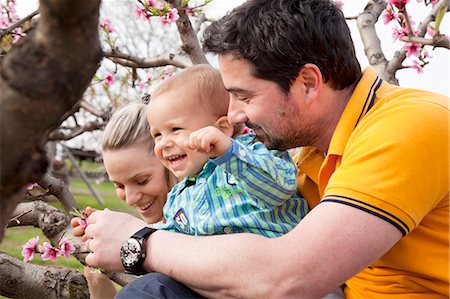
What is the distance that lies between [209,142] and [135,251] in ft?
1.50

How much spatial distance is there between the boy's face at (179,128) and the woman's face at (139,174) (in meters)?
0.31

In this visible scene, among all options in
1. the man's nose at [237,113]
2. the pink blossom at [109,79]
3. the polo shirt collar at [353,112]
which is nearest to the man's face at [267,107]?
the man's nose at [237,113]

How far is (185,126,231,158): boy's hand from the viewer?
207 cm

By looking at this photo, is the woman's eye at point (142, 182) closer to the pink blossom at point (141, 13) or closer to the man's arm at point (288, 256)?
the man's arm at point (288, 256)

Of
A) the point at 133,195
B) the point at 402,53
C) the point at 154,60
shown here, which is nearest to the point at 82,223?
the point at 133,195

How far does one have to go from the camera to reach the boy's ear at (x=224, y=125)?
2629mm

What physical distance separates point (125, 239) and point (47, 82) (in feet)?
4.95

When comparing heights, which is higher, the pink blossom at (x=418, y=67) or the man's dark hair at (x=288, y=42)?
the man's dark hair at (x=288, y=42)

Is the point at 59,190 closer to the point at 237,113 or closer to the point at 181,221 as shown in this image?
the point at 181,221

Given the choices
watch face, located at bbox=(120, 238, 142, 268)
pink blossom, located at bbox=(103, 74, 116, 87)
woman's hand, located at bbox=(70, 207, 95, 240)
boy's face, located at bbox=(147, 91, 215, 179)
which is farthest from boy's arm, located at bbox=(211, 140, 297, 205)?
pink blossom, located at bbox=(103, 74, 116, 87)

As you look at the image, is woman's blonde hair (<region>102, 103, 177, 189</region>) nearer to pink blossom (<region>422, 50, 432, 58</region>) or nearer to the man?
the man

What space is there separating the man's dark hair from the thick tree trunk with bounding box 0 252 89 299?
1415 mm

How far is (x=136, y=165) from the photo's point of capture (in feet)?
9.62

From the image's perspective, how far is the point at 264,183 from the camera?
2.30 meters
